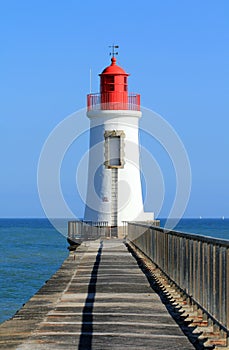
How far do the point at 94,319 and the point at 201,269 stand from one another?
52.1 inches

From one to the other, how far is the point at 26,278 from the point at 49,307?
29.4 metres

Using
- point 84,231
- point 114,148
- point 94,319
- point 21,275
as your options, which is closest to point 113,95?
point 114,148

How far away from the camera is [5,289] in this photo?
33.8m

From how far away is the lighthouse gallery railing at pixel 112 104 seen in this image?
3650 cm

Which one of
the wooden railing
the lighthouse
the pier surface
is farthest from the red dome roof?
the pier surface

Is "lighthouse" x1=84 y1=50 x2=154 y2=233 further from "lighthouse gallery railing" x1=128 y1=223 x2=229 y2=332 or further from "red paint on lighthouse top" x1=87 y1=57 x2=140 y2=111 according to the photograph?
"lighthouse gallery railing" x1=128 y1=223 x2=229 y2=332

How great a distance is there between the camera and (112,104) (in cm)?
3644

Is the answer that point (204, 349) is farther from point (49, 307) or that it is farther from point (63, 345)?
point (49, 307)

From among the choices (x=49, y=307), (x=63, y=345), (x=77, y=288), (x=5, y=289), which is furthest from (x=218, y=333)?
(x=5, y=289)

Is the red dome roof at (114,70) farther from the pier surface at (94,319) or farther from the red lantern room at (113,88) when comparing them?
the pier surface at (94,319)

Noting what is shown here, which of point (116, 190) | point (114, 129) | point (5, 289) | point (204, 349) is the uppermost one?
point (114, 129)

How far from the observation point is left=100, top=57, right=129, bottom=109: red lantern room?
1442 inches

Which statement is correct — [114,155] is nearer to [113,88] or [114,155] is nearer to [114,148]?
[114,148]

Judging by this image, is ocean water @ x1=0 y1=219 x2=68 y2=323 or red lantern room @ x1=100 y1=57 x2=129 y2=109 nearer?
ocean water @ x1=0 y1=219 x2=68 y2=323
